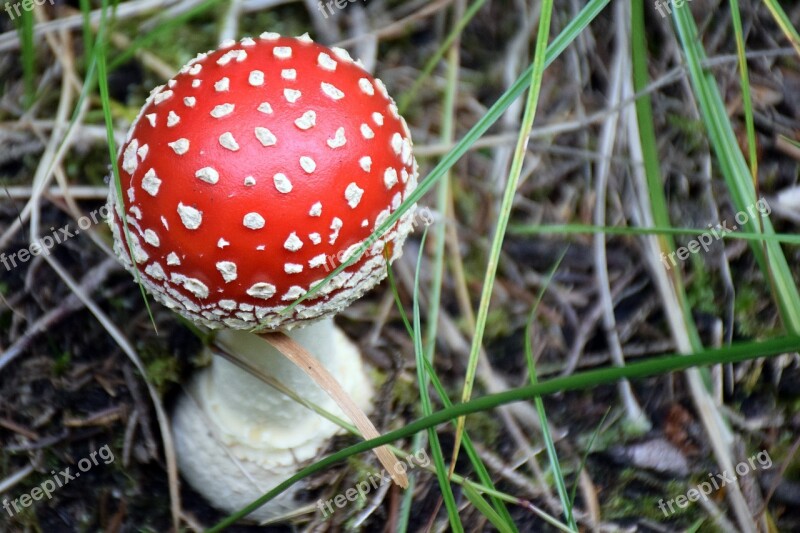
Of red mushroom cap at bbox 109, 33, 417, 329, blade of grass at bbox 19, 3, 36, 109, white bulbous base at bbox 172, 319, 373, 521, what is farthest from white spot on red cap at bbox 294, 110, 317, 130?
blade of grass at bbox 19, 3, 36, 109

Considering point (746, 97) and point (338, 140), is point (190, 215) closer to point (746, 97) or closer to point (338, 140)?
point (338, 140)

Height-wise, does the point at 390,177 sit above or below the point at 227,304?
above

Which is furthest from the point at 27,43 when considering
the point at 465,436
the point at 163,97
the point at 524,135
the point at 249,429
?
the point at 465,436

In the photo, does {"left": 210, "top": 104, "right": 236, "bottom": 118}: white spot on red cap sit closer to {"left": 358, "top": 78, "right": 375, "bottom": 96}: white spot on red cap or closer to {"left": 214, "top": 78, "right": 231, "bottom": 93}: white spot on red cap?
{"left": 214, "top": 78, "right": 231, "bottom": 93}: white spot on red cap

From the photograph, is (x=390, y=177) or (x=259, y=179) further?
(x=390, y=177)

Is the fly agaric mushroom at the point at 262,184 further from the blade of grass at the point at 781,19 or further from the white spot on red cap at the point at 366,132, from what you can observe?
the blade of grass at the point at 781,19
